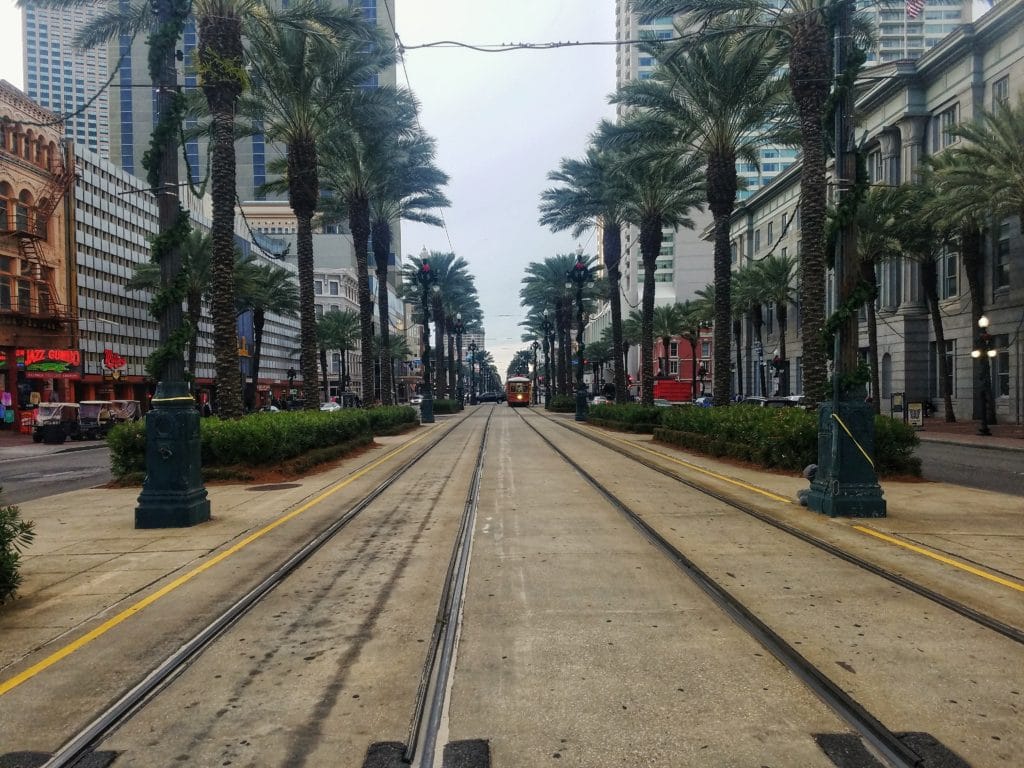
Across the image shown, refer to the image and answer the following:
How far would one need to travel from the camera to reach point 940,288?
134 ft

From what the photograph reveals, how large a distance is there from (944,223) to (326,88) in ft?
77.0

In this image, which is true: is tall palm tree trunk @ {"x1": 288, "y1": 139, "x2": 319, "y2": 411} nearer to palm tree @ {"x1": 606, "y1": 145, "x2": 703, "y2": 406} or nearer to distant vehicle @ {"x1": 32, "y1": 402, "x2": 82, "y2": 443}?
palm tree @ {"x1": 606, "y1": 145, "x2": 703, "y2": 406}

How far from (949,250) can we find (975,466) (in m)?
22.0

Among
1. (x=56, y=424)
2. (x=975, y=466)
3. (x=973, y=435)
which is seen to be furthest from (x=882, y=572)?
(x=56, y=424)

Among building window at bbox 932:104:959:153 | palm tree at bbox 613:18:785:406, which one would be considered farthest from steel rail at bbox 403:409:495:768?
building window at bbox 932:104:959:153

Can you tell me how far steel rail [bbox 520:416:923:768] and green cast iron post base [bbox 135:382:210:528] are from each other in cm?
628

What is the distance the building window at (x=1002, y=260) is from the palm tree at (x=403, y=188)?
26646mm

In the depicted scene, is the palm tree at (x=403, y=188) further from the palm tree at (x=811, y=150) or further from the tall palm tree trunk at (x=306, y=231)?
the palm tree at (x=811, y=150)

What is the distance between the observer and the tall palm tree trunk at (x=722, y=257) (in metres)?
24.6

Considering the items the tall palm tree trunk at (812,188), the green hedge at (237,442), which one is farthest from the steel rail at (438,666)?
the tall palm tree trunk at (812,188)

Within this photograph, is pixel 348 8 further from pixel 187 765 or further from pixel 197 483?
pixel 187 765

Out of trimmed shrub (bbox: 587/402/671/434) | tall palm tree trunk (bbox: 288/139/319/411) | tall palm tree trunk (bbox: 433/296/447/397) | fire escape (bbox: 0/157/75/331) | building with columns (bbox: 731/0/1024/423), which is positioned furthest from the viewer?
tall palm tree trunk (bbox: 433/296/447/397)

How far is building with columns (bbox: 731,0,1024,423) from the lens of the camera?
112 ft

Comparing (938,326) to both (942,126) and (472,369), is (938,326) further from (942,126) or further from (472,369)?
(472,369)
